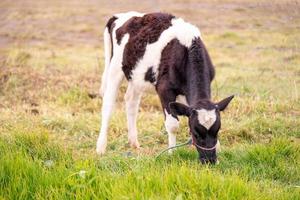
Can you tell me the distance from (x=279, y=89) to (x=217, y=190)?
23.5 feet

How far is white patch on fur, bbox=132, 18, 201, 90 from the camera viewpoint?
21.5 ft

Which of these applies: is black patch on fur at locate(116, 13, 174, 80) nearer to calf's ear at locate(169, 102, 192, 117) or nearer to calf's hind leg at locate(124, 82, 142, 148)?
calf's hind leg at locate(124, 82, 142, 148)

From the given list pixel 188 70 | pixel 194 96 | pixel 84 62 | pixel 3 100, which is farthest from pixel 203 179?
pixel 84 62

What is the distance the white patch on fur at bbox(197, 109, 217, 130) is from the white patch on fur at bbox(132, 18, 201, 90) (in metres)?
1.21

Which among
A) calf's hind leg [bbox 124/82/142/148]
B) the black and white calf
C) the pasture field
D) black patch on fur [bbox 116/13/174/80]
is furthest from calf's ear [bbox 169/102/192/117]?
calf's hind leg [bbox 124/82/142/148]

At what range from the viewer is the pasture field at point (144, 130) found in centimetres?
455

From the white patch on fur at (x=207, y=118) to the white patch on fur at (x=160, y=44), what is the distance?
121cm

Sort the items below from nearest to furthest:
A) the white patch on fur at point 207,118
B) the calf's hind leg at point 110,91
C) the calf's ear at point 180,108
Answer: the white patch on fur at point 207,118 → the calf's ear at point 180,108 → the calf's hind leg at point 110,91

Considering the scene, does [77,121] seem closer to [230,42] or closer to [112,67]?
[112,67]

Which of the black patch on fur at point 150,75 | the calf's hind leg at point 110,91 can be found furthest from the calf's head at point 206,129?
the calf's hind leg at point 110,91

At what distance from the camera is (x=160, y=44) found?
22.2 ft

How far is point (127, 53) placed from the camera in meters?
7.20

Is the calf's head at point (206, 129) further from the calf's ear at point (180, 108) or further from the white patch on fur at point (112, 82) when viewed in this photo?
the white patch on fur at point (112, 82)

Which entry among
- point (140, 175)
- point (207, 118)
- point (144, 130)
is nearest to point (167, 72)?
point (207, 118)
